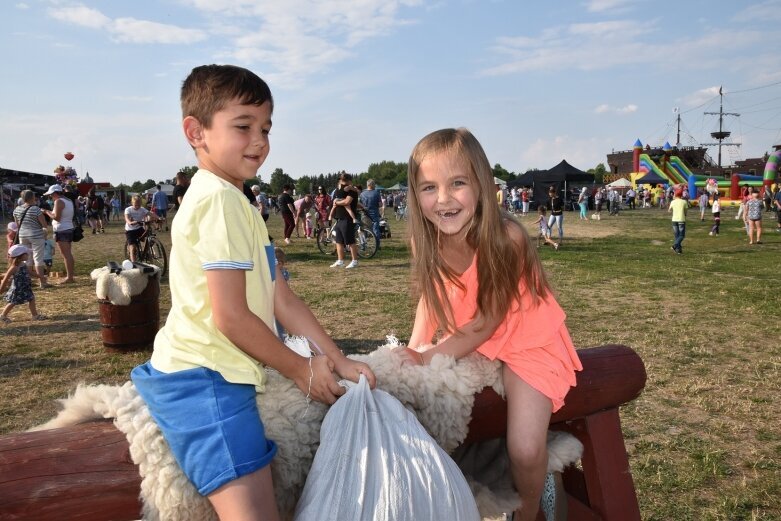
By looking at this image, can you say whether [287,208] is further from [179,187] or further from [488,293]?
[488,293]

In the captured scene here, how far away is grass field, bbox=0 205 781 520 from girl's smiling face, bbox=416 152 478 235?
7.20 ft

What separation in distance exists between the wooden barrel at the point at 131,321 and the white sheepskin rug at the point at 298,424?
4.75m

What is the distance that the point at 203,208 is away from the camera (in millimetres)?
1547

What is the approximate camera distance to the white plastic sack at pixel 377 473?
55.7 inches

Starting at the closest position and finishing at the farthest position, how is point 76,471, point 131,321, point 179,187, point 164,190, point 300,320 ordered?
point 76,471, point 300,320, point 131,321, point 179,187, point 164,190

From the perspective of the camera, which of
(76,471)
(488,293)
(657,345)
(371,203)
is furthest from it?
(371,203)

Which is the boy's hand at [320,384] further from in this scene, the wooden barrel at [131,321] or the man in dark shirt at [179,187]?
the man in dark shirt at [179,187]

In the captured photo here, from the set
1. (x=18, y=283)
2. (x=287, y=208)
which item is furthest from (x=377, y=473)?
(x=287, y=208)

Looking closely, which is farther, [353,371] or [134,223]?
[134,223]

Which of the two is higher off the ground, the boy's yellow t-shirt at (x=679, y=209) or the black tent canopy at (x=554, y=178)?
the black tent canopy at (x=554, y=178)

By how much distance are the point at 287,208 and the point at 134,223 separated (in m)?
6.69

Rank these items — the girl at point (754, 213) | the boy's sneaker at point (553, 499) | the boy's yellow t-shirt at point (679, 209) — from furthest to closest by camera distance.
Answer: the girl at point (754, 213) < the boy's yellow t-shirt at point (679, 209) < the boy's sneaker at point (553, 499)

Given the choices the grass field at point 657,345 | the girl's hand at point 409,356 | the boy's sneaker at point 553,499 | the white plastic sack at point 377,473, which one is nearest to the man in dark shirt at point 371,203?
the grass field at point 657,345

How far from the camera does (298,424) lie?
1.59 meters
